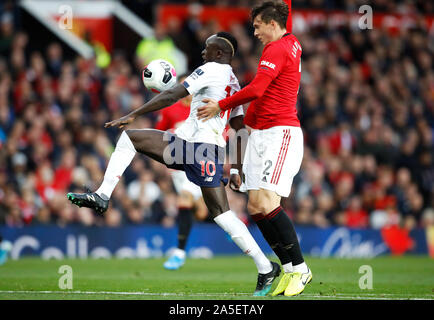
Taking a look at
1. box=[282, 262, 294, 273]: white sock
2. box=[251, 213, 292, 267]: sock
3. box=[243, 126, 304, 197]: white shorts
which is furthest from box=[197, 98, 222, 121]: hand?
box=[282, 262, 294, 273]: white sock

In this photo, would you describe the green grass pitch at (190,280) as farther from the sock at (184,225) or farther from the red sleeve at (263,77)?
the red sleeve at (263,77)

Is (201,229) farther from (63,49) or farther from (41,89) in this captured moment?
(63,49)

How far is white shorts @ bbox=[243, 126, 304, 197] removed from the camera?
282 inches

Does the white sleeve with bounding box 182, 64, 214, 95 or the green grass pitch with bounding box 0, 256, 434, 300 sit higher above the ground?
the white sleeve with bounding box 182, 64, 214, 95

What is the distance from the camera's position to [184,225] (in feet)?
36.4

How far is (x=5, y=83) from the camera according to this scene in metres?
15.2

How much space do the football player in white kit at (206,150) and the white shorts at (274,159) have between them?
358mm

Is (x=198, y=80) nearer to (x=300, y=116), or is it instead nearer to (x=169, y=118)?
(x=169, y=118)

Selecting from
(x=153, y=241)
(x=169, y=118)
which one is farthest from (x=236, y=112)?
(x=153, y=241)

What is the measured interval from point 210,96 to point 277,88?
0.68m

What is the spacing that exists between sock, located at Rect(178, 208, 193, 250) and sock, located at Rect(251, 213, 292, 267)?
3717mm

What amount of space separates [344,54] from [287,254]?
45.8ft

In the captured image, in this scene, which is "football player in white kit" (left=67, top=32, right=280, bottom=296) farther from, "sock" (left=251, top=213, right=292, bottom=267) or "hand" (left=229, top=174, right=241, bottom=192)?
"hand" (left=229, top=174, right=241, bottom=192)
